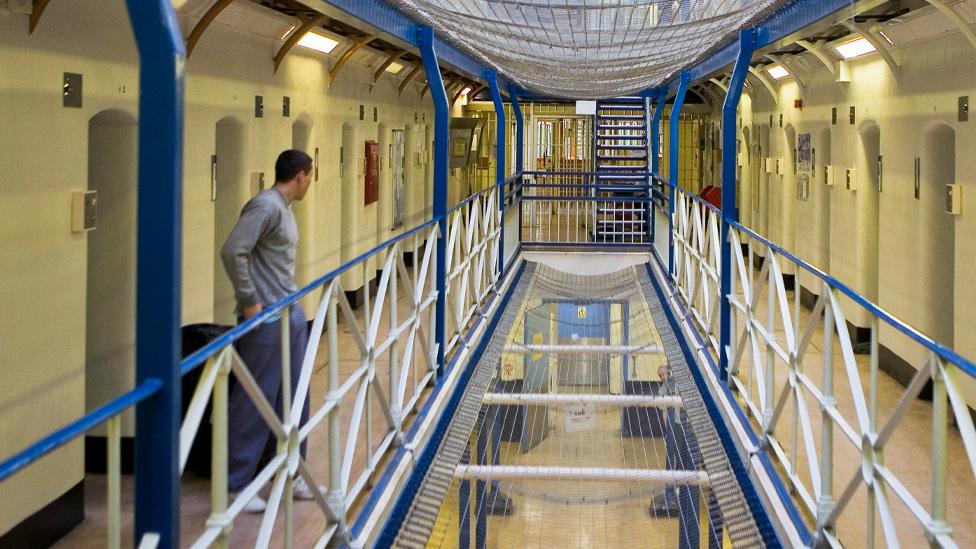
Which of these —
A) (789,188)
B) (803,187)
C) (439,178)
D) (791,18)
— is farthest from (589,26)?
(789,188)

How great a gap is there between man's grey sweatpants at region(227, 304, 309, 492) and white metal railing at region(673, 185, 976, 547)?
63.1 inches

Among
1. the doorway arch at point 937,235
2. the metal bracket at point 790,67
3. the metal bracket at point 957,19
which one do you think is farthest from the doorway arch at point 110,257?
the metal bracket at point 790,67

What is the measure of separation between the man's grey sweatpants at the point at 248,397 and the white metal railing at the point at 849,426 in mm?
1603

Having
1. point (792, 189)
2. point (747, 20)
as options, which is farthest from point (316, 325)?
point (792, 189)

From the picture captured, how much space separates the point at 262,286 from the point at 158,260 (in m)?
1.61

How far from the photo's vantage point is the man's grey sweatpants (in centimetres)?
328

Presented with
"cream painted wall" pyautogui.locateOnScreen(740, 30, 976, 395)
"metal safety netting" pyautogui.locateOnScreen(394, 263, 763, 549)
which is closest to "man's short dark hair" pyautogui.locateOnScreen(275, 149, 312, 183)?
"metal safety netting" pyautogui.locateOnScreen(394, 263, 763, 549)

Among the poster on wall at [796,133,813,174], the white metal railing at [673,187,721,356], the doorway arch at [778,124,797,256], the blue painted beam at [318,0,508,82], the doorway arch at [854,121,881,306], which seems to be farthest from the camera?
the doorway arch at [778,124,797,256]

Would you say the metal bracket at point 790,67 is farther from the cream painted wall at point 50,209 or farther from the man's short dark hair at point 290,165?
the man's short dark hair at point 290,165

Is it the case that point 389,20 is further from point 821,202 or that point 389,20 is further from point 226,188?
point 821,202

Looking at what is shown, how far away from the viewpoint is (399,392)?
3.85 metres

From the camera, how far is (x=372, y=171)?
28.9 feet

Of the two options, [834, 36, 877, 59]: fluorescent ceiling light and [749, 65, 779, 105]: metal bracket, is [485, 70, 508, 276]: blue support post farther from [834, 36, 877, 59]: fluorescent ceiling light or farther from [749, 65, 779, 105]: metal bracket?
[834, 36, 877, 59]: fluorescent ceiling light

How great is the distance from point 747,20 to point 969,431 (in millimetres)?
3015
